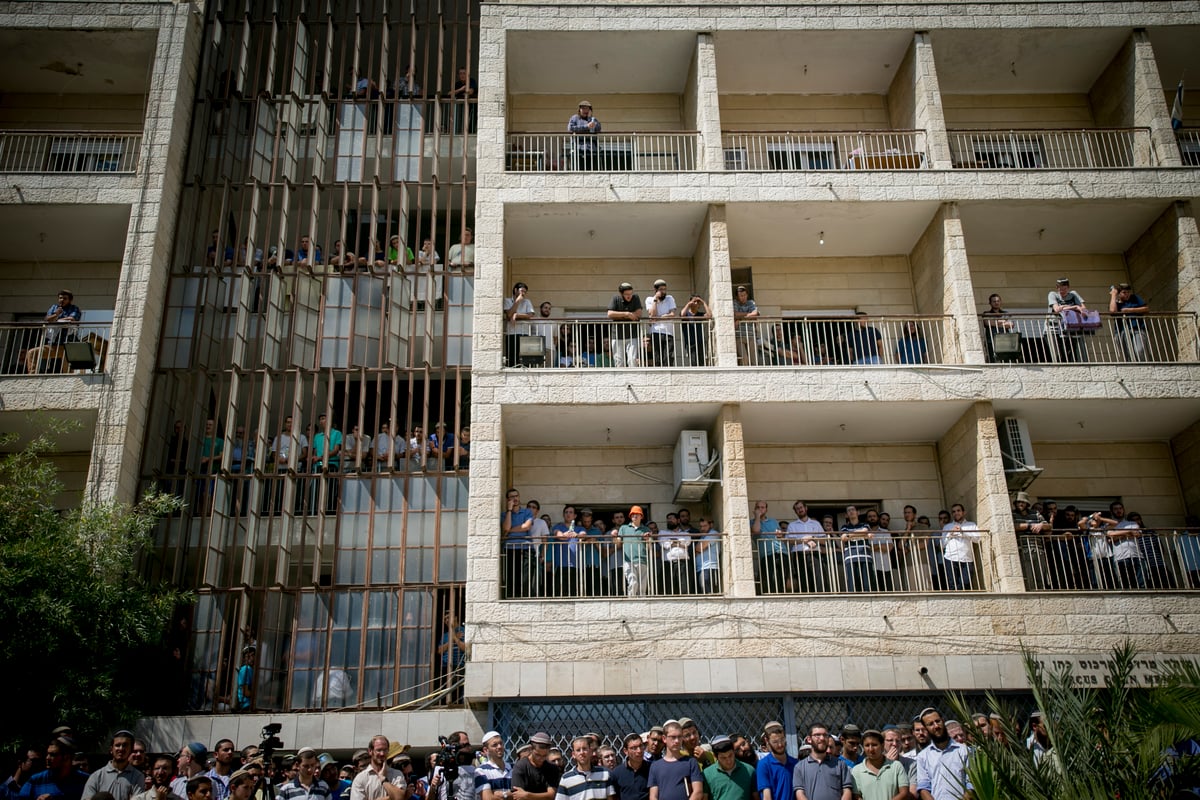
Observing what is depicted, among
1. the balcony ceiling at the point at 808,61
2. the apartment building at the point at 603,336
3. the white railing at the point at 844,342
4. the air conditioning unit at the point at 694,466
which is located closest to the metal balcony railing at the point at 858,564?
the apartment building at the point at 603,336

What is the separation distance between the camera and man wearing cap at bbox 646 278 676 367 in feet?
59.6

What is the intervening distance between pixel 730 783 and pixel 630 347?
9009 millimetres

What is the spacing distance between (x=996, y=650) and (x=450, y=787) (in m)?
8.65

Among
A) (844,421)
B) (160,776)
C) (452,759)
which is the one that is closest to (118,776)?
(160,776)

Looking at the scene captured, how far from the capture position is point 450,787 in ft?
36.6

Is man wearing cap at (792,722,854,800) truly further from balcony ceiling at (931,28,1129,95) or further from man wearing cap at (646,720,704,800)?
balcony ceiling at (931,28,1129,95)

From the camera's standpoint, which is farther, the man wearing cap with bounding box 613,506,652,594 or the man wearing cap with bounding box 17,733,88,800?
the man wearing cap with bounding box 613,506,652,594

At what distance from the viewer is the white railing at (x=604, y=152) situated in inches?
765

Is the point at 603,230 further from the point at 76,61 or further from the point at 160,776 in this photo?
the point at 160,776

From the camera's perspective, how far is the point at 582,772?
10156 mm

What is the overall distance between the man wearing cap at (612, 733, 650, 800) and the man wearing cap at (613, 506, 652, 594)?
17.7ft

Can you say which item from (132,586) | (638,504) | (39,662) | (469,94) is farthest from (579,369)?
(39,662)

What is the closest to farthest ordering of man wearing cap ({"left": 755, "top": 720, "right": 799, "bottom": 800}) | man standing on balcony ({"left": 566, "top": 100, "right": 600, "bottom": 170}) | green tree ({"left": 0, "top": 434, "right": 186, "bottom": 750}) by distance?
1. man wearing cap ({"left": 755, "top": 720, "right": 799, "bottom": 800})
2. green tree ({"left": 0, "top": 434, "right": 186, "bottom": 750})
3. man standing on balcony ({"left": 566, "top": 100, "right": 600, "bottom": 170})

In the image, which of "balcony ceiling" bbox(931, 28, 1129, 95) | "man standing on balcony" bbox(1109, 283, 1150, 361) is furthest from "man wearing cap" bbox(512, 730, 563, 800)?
"balcony ceiling" bbox(931, 28, 1129, 95)
